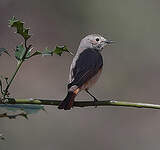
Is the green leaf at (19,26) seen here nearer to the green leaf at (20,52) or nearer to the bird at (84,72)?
the green leaf at (20,52)

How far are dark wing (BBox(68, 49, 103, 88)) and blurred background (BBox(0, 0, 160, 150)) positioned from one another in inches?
198

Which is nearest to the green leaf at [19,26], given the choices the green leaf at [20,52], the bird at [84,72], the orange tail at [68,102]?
the green leaf at [20,52]

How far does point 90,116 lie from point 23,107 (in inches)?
380

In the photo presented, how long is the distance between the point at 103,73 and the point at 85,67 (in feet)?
25.6

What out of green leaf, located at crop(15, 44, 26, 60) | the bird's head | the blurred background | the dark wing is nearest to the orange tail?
the dark wing

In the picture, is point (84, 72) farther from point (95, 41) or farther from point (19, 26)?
point (19, 26)

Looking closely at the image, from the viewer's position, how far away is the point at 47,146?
969 cm

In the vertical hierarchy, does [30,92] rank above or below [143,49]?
below

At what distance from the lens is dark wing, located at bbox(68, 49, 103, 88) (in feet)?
15.0

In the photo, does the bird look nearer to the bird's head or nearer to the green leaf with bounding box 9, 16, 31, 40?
the bird's head

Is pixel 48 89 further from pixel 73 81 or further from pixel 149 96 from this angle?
pixel 73 81

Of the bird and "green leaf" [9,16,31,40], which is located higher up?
"green leaf" [9,16,31,40]

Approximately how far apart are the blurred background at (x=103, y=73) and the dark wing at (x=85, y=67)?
5038mm

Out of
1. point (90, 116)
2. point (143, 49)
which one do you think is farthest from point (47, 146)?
point (143, 49)
